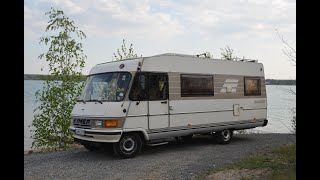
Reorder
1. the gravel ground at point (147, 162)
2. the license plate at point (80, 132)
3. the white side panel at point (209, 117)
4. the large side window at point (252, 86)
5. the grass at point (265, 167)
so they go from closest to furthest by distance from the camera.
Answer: the grass at point (265, 167)
the gravel ground at point (147, 162)
the license plate at point (80, 132)
the white side panel at point (209, 117)
the large side window at point (252, 86)

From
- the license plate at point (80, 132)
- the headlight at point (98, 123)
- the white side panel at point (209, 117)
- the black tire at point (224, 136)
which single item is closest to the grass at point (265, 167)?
the white side panel at point (209, 117)

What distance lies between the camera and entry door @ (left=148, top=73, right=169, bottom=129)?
405 inches

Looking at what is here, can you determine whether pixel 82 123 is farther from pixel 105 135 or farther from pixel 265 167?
pixel 265 167

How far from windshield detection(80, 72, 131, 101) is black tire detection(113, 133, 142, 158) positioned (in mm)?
1130

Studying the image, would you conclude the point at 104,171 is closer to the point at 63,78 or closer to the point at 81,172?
the point at 81,172

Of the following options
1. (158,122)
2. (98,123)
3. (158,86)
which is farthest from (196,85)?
(98,123)

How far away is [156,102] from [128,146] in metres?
1.50

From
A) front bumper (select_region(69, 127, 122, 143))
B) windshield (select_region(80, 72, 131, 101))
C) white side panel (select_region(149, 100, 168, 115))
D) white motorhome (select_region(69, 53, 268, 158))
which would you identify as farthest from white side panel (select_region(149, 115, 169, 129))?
windshield (select_region(80, 72, 131, 101))

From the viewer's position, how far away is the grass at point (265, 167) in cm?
764

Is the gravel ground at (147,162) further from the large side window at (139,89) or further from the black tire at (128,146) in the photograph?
the large side window at (139,89)

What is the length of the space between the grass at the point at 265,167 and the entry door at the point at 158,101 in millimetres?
2548

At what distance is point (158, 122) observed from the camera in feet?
34.1
